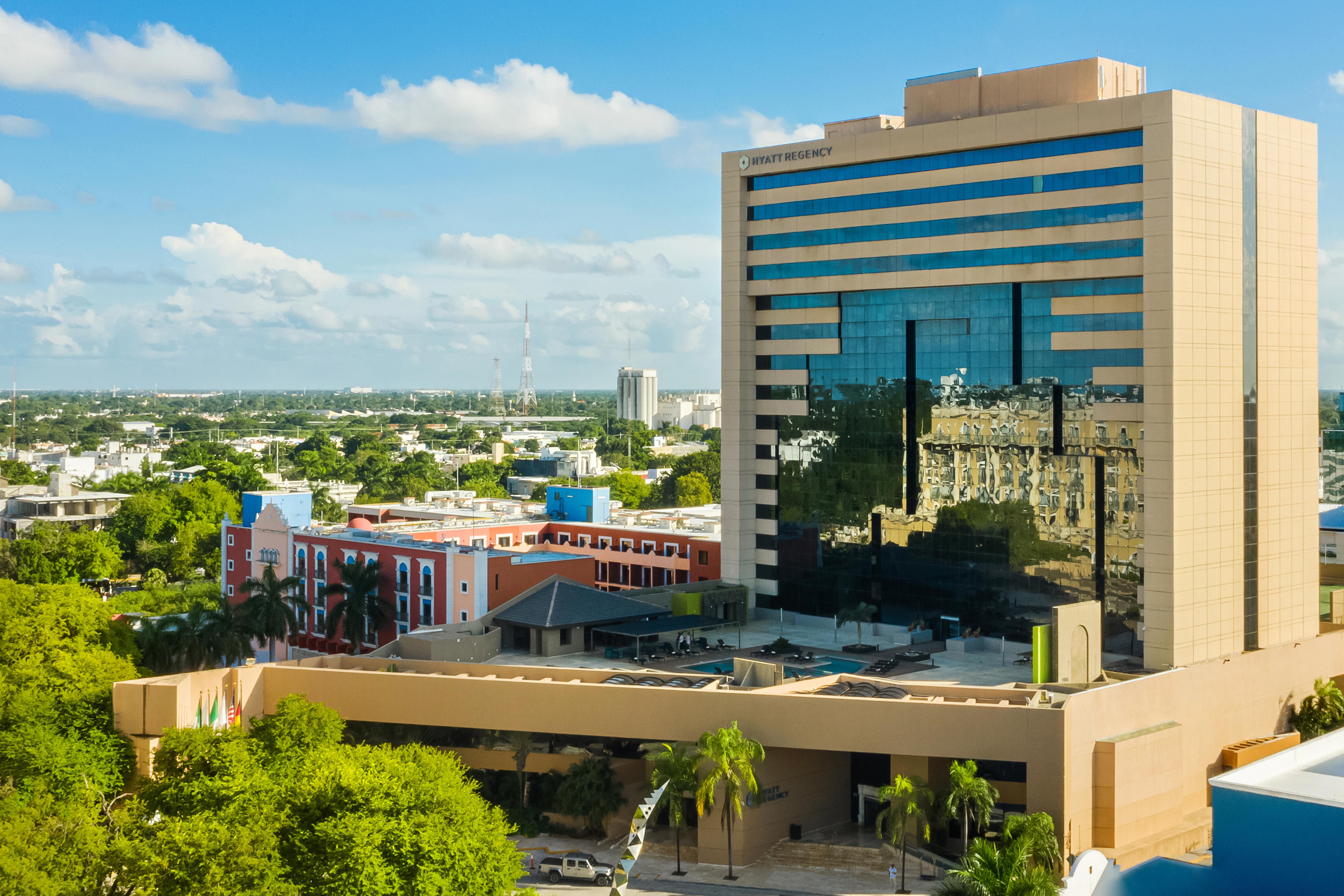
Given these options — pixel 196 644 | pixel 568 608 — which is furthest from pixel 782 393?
pixel 196 644

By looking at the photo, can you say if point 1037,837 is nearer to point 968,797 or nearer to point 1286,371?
point 968,797

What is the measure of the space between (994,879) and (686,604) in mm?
40662

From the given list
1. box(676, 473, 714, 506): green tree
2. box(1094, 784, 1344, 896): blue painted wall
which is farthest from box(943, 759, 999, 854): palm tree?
box(676, 473, 714, 506): green tree

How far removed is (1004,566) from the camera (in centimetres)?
7575

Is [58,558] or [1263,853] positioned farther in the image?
[58,558]

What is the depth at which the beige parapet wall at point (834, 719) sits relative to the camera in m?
59.2

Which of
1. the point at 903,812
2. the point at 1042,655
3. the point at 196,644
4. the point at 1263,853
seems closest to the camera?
the point at 1263,853

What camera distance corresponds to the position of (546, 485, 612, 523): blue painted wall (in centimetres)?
11962

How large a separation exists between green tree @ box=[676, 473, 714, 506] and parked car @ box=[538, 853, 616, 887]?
128m

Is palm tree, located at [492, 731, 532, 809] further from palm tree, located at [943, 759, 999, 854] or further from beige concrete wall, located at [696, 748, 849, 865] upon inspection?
palm tree, located at [943, 759, 999, 854]

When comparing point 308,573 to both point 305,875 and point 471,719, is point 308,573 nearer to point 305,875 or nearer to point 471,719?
point 471,719

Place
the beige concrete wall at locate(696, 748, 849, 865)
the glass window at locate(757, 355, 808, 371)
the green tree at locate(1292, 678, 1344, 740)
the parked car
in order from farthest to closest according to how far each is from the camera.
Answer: the glass window at locate(757, 355, 808, 371)
the green tree at locate(1292, 678, 1344, 740)
the beige concrete wall at locate(696, 748, 849, 865)
the parked car

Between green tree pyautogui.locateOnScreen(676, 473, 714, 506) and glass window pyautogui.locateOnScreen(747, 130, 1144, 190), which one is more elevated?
glass window pyautogui.locateOnScreen(747, 130, 1144, 190)

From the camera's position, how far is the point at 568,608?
77.9 meters
